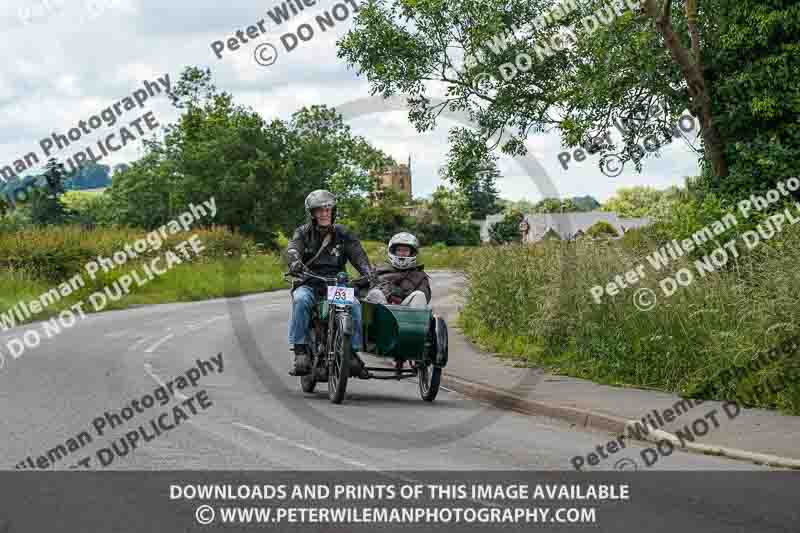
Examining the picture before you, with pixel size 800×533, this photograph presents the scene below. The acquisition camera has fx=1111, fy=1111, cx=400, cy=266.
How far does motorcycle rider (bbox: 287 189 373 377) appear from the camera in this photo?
12.8m

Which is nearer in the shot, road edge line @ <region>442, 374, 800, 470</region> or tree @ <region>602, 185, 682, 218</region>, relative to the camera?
road edge line @ <region>442, 374, 800, 470</region>

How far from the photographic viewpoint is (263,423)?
36.0ft

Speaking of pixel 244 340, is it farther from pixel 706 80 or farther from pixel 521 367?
pixel 706 80

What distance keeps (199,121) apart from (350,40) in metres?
59.5

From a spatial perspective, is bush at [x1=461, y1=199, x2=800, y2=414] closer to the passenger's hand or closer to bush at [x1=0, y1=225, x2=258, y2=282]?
the passenger's hand

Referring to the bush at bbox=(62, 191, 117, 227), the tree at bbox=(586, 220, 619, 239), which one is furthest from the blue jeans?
the bush at bbox=(62, 191, 117, 227)

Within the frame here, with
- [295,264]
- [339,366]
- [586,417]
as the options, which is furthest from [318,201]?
[586,417]

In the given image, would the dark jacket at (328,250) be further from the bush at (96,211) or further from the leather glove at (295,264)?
the bush at (96,211)

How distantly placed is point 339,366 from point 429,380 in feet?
4.17

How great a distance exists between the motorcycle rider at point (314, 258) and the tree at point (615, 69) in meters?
7.42

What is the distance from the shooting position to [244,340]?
72.2 feet

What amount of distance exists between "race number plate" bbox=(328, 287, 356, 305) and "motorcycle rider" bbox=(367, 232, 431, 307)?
948 mm

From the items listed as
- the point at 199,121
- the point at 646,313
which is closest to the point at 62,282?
the point at 646,313

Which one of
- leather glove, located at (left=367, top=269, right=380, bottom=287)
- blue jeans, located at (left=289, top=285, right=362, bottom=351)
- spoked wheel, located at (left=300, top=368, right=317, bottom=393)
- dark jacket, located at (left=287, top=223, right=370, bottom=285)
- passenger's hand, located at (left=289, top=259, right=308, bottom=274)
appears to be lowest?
spoked wheel, located at (left=300, top=368, right=317, bottom=393)
